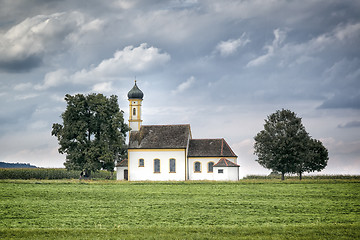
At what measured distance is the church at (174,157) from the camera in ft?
207

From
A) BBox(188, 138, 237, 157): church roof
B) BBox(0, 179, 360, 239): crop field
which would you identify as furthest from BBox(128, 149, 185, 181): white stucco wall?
BBox(0, 179, 360, 239): crop field

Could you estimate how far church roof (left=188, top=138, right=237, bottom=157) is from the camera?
2500 inches

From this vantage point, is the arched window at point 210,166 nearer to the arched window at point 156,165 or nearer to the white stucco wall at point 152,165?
the white stucco wall at point 152,165

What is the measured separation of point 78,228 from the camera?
18.2 meters

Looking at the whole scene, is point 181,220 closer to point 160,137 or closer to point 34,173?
point 160,137

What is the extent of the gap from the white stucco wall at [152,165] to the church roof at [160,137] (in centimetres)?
77

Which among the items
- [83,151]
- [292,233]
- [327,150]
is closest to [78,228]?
[292,233]

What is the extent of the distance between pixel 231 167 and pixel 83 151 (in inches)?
841

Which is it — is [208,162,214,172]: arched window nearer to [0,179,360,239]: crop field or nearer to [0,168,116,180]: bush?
[0,168,116,180]: bush

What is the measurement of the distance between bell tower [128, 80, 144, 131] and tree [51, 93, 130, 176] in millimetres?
5209

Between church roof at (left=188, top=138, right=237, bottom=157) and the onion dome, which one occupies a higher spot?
the onion dome

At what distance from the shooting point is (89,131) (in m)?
63.6

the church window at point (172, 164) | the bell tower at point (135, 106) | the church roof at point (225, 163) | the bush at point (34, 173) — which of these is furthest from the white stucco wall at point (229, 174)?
the bush at point (34, 173)

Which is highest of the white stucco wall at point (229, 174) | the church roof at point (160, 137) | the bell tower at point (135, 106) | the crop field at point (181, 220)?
the bell tower at point (135, 106)
